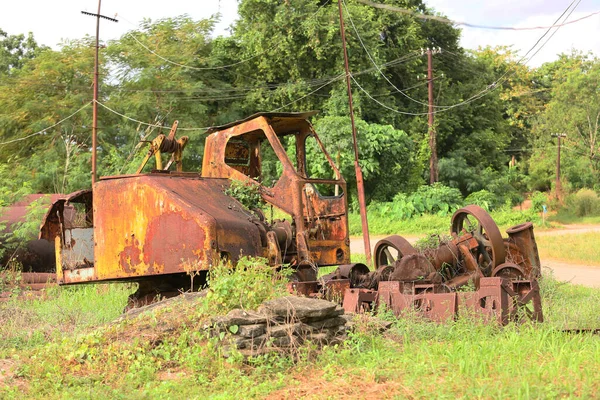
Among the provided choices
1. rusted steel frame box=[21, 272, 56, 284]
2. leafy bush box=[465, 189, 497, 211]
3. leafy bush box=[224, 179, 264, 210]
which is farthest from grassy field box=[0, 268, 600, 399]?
leafy bush box=[465, 189, 497, 211]

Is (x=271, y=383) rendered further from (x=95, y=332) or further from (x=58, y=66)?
(x=58, y=66)

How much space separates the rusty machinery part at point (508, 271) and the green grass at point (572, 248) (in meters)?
10.1

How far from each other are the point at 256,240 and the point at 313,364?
300 cm

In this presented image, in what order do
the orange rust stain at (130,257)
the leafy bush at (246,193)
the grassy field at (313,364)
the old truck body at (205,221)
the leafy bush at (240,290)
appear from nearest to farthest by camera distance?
1. the grassy field at (313,364)
2. the leafy bush at (240,290)
3. the old truck body at (205,221)
4. the orange rust stain at (130,257)
5. the leafy bush at (246,193)

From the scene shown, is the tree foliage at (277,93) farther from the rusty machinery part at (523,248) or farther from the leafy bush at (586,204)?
the rusty machinery part at (523,248)

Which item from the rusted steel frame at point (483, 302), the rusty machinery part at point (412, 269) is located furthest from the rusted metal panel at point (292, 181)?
the rusted steel frame at point (483, 302)

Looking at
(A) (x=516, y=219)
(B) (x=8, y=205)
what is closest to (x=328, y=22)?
(A) (x=516, y=219)

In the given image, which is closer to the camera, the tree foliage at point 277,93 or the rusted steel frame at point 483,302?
the rusted steel frame at point 483,302

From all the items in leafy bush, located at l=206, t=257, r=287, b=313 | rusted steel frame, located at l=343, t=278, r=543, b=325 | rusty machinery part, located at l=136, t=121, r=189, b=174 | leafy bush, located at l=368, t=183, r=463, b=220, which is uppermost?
rusty machinery part, located at l=136, t=121, r=189, b=174

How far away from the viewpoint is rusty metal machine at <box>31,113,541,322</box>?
852 centimetres

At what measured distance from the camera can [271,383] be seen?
19.0 feet

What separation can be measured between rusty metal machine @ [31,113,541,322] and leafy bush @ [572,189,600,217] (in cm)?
2813

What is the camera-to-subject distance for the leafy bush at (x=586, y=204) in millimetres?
37031

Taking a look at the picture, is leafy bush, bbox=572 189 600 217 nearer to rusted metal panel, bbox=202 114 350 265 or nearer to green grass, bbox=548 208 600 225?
green grass, bbox=548 208 600 225
